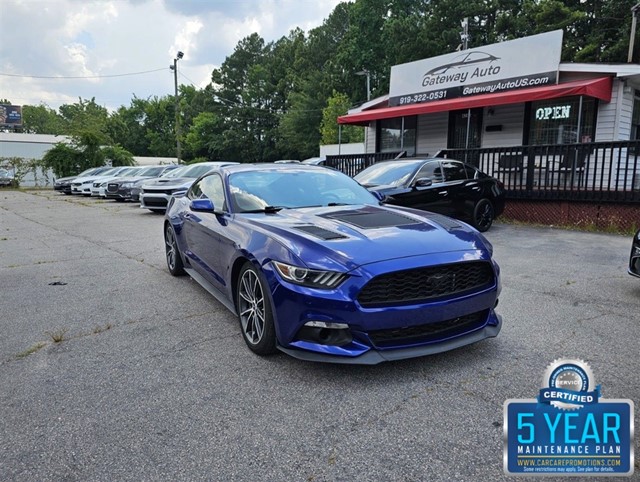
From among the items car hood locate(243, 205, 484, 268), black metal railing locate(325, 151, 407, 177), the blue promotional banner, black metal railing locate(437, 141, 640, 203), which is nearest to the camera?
the blue promotional banner

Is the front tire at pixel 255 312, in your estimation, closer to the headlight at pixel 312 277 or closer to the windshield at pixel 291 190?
the headlight at pixel 312 277

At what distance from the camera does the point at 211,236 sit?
4.18 meters

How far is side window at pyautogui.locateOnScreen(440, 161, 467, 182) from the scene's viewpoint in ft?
28.7

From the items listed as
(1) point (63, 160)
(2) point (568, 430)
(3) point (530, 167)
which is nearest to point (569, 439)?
(2) point (568, 430)

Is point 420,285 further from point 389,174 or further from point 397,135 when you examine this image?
point 397,135

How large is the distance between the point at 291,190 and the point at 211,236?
2.80ft

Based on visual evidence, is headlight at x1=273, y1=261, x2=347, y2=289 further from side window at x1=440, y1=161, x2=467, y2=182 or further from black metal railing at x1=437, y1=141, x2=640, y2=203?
black metal railing at x1=437, y1=141, x2=640, y2=203

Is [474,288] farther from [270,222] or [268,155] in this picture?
[268,155]

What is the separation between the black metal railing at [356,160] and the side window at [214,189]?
8013 mm

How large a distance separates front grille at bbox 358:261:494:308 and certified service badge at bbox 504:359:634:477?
748mm

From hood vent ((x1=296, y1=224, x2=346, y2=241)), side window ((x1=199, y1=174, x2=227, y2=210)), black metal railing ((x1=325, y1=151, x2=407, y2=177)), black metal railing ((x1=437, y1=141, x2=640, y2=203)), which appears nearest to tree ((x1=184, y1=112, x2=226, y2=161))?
black metal railing ((x1=325, y1=151, x2=407, y2=177))

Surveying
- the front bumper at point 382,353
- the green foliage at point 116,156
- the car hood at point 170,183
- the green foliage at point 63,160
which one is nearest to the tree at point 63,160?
the green foliage at point 63,160

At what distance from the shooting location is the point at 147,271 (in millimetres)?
6062

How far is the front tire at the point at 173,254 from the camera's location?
561 centimetres
